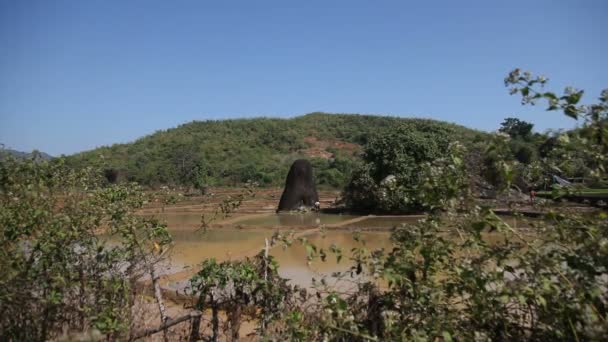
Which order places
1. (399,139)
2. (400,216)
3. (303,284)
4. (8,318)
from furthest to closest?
(399,139) → (400,216) → (303,284) → (8,318)

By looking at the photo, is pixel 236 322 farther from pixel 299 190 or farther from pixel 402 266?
pixel 299 190

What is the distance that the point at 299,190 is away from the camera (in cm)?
2230

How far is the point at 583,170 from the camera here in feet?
9.45

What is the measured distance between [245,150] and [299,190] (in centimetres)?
3013

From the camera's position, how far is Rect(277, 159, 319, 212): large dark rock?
2208cm

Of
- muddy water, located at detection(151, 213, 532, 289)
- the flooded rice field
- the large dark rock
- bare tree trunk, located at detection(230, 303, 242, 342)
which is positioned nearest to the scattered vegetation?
bare tree trunk, located at detection(230, 303, 242, 342)

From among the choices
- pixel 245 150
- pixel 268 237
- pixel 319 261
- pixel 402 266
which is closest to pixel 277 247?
pixel 268 237

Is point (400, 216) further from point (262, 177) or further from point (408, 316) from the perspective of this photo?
point (262, 177)

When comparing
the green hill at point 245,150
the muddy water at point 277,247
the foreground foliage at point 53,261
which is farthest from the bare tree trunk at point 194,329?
the green hill at point 245,150

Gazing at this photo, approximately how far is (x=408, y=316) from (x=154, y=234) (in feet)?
9.03

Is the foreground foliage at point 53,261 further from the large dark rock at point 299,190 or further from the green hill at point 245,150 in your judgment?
the green hill at point 245,150

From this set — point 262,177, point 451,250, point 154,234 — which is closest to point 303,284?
point 154,234

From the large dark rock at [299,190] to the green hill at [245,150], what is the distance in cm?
1308

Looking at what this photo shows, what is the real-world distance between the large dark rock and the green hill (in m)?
13.1
